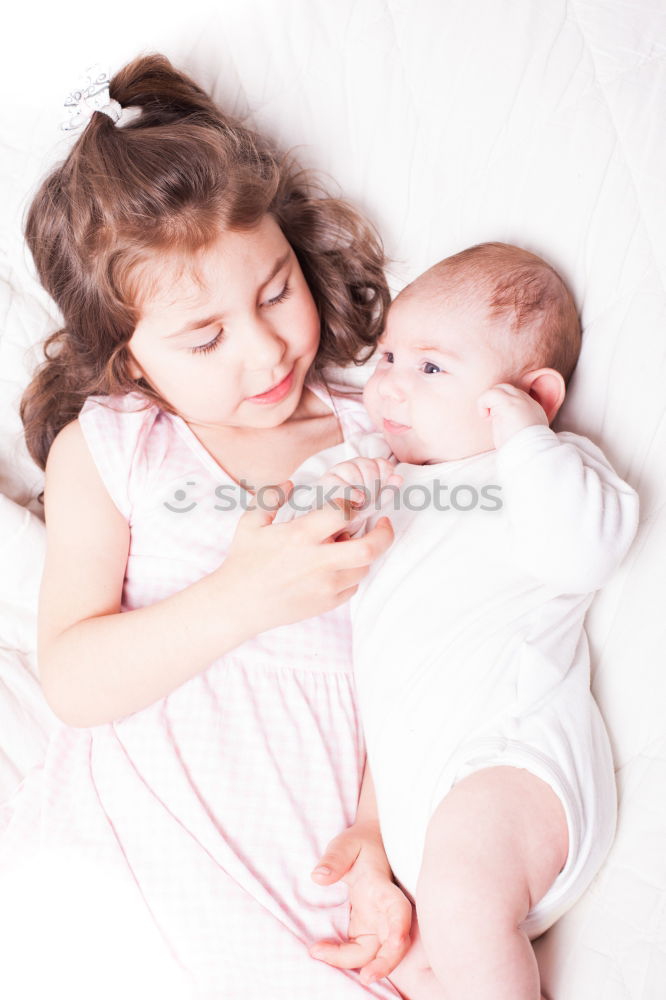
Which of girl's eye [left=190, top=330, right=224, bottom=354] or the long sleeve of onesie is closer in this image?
the long sleeve of onesie

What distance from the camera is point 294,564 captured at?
41.0 inches

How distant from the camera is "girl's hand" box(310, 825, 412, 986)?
1050 millimetres

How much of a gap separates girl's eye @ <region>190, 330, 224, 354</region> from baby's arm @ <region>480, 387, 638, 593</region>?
1.17ft

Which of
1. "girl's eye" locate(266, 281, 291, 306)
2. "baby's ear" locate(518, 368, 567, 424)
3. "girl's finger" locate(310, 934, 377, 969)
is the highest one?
"girl's eye" locate(266, 281, 291, 306)

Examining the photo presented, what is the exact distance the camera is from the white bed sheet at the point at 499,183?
106cm

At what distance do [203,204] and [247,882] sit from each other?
2.52ft

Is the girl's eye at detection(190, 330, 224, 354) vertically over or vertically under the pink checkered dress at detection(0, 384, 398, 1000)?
over

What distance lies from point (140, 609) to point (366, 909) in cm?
42

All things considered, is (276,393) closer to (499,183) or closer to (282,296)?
(282,296)

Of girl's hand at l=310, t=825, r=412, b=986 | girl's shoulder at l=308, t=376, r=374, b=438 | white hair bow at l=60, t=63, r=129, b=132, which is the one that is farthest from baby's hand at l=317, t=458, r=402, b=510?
white hair bow at l=60, t=63, r=129, b=132

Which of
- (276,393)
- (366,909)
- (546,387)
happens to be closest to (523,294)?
(546,387)

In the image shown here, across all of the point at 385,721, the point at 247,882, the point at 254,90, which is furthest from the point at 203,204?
the point at 247,882

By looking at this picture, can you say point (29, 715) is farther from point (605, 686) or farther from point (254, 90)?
point (254, 90)

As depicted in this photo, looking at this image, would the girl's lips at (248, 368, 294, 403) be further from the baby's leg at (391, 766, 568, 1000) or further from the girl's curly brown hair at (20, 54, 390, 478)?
the baby's leg at (391, 766, 568, 1000)
